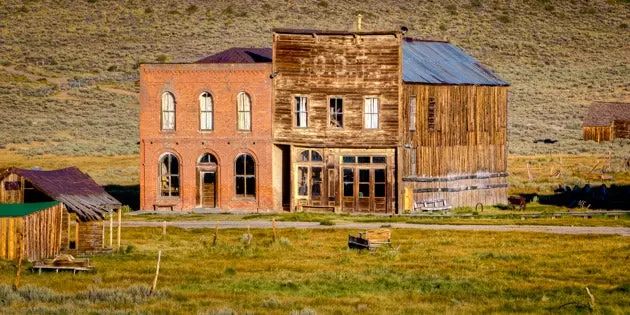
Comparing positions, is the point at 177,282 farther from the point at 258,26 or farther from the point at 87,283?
the point at 258,26

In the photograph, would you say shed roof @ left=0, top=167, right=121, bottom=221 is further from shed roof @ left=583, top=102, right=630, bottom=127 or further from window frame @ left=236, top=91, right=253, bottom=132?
shed roof @ left=583, top=102, right=630, bottom=127

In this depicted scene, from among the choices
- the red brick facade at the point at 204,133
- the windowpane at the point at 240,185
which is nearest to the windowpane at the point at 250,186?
the windowpane at the point at 240,185

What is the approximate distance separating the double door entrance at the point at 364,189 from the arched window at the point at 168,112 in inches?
318

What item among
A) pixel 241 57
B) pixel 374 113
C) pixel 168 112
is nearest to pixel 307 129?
pixel 374 113

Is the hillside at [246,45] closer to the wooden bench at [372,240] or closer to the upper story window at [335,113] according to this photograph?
the upper story window at [335,113]

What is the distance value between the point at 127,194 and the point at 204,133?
1002 cm

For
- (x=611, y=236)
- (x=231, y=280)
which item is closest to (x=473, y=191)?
(x=611, y=236)

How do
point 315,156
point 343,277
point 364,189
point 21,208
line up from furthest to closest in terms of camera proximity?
point 315,156
point 364,189
point 21,208
point 343,277

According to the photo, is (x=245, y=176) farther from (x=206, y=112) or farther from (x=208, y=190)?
(x=206, y=112)

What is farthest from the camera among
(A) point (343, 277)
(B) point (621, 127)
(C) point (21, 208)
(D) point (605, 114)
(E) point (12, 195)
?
(D) point (605, 114)

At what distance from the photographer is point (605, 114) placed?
98.1 metres

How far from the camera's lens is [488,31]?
132 metres

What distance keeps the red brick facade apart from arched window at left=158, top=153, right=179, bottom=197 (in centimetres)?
18

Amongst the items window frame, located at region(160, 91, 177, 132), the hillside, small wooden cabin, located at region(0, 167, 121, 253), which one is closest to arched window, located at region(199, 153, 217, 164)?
window frame, located at region(160, 91, 177, 132)
